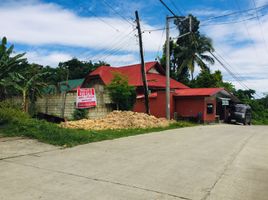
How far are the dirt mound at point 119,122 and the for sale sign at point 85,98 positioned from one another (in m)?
1.37

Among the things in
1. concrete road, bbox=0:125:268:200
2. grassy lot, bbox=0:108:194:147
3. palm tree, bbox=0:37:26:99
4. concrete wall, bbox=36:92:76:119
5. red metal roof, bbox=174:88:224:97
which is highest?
palm tree, bbox=0:37:26:99

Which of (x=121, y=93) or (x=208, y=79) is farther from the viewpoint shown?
(x=208, y=79)

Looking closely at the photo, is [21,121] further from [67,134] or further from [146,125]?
[146,125]

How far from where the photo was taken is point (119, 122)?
18000mm

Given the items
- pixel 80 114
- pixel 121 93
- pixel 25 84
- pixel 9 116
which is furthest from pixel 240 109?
pixel 9 116

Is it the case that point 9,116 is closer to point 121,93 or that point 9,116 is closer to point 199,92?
point 121,93

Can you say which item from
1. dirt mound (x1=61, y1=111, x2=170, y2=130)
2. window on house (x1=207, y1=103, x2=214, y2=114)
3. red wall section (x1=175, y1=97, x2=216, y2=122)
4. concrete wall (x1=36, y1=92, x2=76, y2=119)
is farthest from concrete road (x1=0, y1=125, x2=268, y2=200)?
window on house (x1=207, y1=103, x2=214, y2=114)

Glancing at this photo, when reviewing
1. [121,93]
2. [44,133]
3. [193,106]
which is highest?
A: [121,93]

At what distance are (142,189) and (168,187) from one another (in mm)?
532

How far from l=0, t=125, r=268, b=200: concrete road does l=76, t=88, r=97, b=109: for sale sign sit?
28.5 feet

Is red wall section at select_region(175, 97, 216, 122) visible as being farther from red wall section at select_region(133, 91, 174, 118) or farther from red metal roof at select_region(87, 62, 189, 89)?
red metal roof at select_region(87, 62, 189, 89)

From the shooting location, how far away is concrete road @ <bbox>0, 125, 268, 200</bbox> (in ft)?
17.4

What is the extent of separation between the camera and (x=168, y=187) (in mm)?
5715

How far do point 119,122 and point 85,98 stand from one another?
288 centimetres
